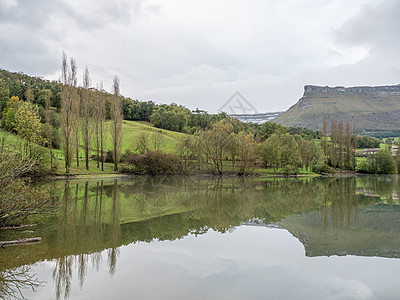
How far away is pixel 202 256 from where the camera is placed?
898cm

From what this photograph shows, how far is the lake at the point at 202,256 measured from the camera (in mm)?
6539

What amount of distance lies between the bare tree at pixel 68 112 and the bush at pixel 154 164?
9.03 m

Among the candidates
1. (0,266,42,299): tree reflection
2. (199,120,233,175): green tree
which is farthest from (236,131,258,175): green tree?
(0,266,42,299): tree reflection

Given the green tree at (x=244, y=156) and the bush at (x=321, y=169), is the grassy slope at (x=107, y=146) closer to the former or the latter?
the green tree at (x=244, y=156)

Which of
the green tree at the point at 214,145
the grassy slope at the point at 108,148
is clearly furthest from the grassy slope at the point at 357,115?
the green tree at the point at 214,145

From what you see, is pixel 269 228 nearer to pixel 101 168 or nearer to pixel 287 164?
pixel 101 168

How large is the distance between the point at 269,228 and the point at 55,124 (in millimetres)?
47435

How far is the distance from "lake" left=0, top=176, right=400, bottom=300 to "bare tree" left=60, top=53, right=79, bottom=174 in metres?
21.5

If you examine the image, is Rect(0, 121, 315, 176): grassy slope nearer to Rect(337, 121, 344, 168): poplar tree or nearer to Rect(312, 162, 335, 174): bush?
Rect(312, 162, 335, 174): bush

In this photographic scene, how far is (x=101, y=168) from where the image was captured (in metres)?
42.7

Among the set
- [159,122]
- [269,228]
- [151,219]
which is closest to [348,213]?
[269,228]

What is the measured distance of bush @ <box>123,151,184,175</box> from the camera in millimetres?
44406

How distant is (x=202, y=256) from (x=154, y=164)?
3752 cm

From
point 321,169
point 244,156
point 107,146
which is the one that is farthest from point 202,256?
point 321,169
